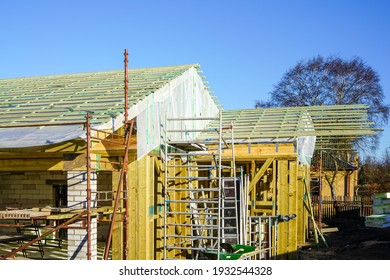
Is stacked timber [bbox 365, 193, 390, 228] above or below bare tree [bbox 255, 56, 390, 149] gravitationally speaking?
below

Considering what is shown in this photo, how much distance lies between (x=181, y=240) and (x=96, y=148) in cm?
374

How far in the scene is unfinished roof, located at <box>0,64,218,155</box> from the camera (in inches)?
380

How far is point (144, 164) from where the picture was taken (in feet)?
33.4

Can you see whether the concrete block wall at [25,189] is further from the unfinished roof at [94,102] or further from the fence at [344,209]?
the fence at [344,209]

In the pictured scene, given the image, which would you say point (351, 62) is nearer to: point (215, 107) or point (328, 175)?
point (328, 175)

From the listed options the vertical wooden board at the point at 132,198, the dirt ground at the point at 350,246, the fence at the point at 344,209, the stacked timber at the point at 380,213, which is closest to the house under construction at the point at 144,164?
the vertical wooden board at the point at 132,198

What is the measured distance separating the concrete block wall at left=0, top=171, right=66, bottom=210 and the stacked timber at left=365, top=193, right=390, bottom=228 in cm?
1245

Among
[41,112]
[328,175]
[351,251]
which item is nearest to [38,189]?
[41,112]

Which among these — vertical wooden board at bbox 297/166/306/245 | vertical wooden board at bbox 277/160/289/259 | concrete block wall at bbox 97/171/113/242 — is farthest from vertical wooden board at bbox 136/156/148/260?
vertical wooden board at bbox 297/166/306/245

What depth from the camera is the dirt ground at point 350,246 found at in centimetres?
1504

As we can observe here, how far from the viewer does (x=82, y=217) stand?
9203 mm

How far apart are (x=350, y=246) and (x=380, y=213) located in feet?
13.7

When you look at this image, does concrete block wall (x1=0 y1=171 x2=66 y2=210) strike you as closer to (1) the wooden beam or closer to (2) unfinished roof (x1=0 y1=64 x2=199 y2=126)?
(2) unfinished roof (x1=0 y1=64 x2=199 y2=126)

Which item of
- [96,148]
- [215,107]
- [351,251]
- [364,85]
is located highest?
[364,85]
